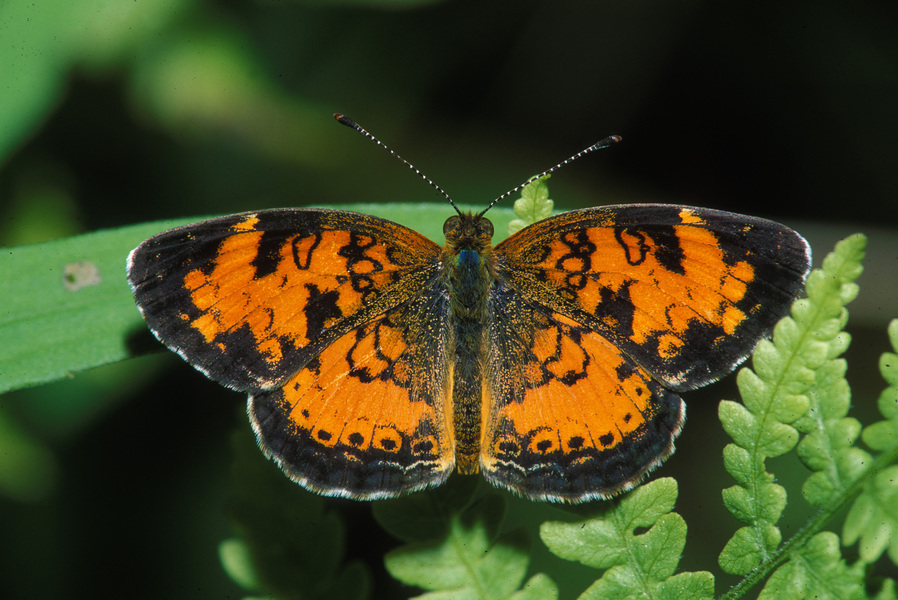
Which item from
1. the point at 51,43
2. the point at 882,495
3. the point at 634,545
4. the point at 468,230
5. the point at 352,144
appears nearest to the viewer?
the point at 882,495

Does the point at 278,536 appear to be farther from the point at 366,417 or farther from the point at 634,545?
the point at 634,545

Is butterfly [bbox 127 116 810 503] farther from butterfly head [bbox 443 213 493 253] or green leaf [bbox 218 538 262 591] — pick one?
green leaf [bbox 218 538 262 591]

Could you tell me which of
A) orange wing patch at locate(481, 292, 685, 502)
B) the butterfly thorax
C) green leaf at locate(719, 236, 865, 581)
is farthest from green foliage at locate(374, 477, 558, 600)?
green leaf at locate(719, 236, 865, 581)

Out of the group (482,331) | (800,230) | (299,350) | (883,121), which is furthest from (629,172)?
(299,350)

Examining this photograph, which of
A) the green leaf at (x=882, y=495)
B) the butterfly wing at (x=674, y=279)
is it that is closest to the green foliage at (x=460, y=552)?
the butterfly wing at (x=674, y=279)

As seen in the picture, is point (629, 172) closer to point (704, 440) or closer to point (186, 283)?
point (704, 440)

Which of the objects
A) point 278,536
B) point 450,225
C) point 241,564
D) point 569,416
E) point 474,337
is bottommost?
point 241,564

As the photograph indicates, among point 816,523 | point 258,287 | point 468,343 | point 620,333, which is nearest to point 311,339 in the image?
point 258,287
